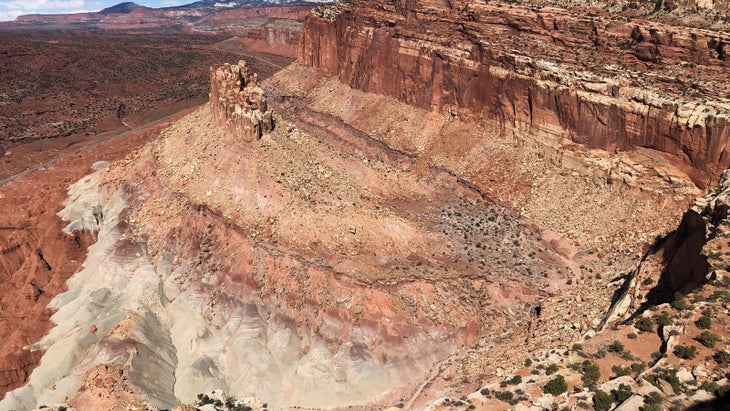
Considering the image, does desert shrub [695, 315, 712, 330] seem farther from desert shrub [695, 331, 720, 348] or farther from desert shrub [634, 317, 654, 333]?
desert shrub [634, 317, 654, 333]

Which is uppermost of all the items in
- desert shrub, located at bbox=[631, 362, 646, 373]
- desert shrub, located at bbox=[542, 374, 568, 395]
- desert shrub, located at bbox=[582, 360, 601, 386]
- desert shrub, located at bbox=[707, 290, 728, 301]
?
desert shrub, located at bbox=[707, 290, 728, 301]

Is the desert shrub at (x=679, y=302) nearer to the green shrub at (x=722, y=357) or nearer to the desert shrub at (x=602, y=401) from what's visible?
the green shrub at (x=722, y=357)

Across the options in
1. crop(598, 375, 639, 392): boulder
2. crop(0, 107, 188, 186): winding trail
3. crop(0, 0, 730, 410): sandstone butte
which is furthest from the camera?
crop(0, 107, 188, 186): winding trail

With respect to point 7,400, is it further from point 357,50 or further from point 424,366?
point 357,50

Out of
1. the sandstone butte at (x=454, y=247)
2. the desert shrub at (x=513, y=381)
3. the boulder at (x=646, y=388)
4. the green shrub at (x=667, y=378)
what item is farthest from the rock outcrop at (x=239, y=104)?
the green shrub at (x=667, y=378)

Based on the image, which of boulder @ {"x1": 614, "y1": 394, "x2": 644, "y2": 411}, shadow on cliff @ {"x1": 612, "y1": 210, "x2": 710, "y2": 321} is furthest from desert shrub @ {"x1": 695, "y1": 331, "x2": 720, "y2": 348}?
boulder @ {"x1": 614, "y1": 394, "x2": 644, "y2": 411}

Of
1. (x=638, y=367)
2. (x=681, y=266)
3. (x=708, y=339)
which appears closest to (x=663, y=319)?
(x=708, y=339)
